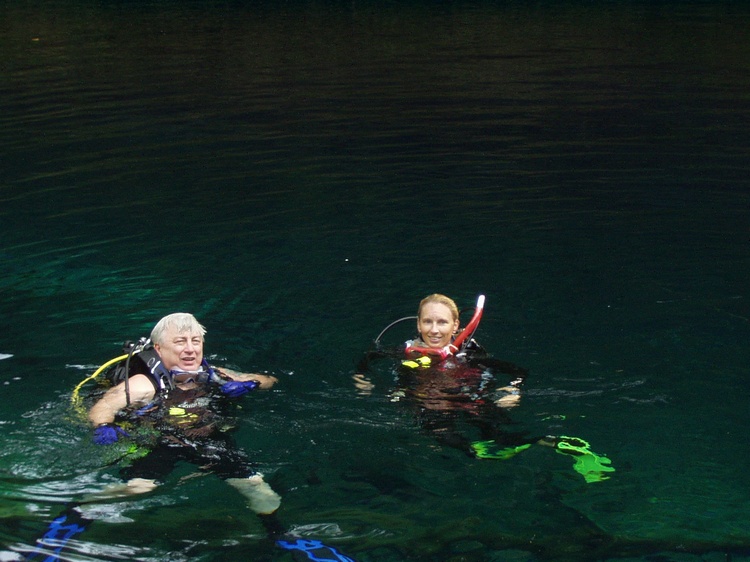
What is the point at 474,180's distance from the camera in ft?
42.4

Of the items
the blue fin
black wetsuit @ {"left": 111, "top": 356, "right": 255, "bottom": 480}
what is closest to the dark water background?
the blue fin

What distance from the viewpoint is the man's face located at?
612 centimetres

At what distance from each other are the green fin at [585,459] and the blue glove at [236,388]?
2163 millimetres

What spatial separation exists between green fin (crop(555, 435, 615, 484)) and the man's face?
2537 millimetres

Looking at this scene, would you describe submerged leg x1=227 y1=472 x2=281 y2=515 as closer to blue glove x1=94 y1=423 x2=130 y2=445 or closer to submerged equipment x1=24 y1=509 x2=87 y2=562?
blue glove x1=94 y1=423 x2=130 y2=445

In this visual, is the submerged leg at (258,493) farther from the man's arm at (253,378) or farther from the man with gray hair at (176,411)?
the man's arm at (253,378)

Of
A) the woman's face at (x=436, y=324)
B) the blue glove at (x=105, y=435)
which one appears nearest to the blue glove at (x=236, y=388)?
the blue glove at (x=105, y=435)

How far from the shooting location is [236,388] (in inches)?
245

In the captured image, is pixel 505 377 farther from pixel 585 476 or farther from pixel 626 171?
pixel 626 171

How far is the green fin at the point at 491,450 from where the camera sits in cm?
601

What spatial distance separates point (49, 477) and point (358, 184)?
7.68 m

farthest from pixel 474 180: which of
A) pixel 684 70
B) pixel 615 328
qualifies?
pixel 684 70

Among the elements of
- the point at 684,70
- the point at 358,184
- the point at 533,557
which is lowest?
the point at 533,557

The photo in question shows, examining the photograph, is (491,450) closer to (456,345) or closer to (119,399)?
(456,345)
